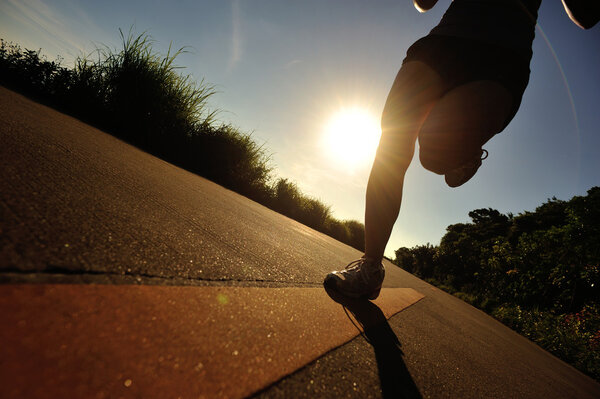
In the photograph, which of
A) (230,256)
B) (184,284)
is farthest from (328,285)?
(184,284)

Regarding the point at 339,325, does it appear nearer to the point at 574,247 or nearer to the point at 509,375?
the point at 509,375

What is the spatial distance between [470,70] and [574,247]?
25.0 feet

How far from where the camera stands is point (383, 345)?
3.00 ft

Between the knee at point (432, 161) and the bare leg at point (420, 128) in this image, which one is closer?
the bare leg at point (420, 128)

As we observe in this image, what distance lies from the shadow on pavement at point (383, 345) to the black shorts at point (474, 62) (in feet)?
4.43

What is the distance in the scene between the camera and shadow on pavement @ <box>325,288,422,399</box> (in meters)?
0.69

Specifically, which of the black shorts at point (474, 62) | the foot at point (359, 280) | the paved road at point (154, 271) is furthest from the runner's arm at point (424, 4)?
the paved road at point (154, 271)

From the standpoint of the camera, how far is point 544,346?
16.3 feet

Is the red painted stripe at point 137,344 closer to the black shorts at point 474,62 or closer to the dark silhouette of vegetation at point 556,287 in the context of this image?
the black shorts at point 474,62

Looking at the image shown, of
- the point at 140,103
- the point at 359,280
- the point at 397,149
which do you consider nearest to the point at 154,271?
the point at 359,280

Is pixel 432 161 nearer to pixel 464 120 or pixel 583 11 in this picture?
pixel 464 120

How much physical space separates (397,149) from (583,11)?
5.04 feet

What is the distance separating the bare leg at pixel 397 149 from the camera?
1.44 meters

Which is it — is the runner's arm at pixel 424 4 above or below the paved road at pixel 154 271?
above
